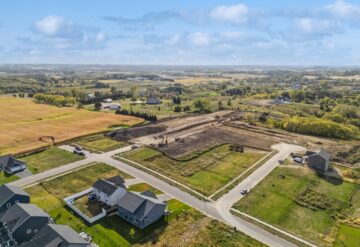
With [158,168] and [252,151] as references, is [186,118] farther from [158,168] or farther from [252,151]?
[158,168]

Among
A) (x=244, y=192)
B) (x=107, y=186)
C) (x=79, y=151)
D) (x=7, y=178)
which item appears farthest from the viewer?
(x=79, y=151)

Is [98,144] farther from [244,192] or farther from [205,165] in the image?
[244,192]

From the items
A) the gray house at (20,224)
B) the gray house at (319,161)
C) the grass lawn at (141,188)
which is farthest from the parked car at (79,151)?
the gray house at (319,161)

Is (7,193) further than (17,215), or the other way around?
(7,193)

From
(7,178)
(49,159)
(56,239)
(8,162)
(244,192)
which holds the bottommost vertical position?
(244,192)

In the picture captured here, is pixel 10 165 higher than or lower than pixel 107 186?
lower

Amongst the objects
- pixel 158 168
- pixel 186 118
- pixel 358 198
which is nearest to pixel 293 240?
pixel 358 198

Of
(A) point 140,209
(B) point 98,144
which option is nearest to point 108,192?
(A) point 140,209
